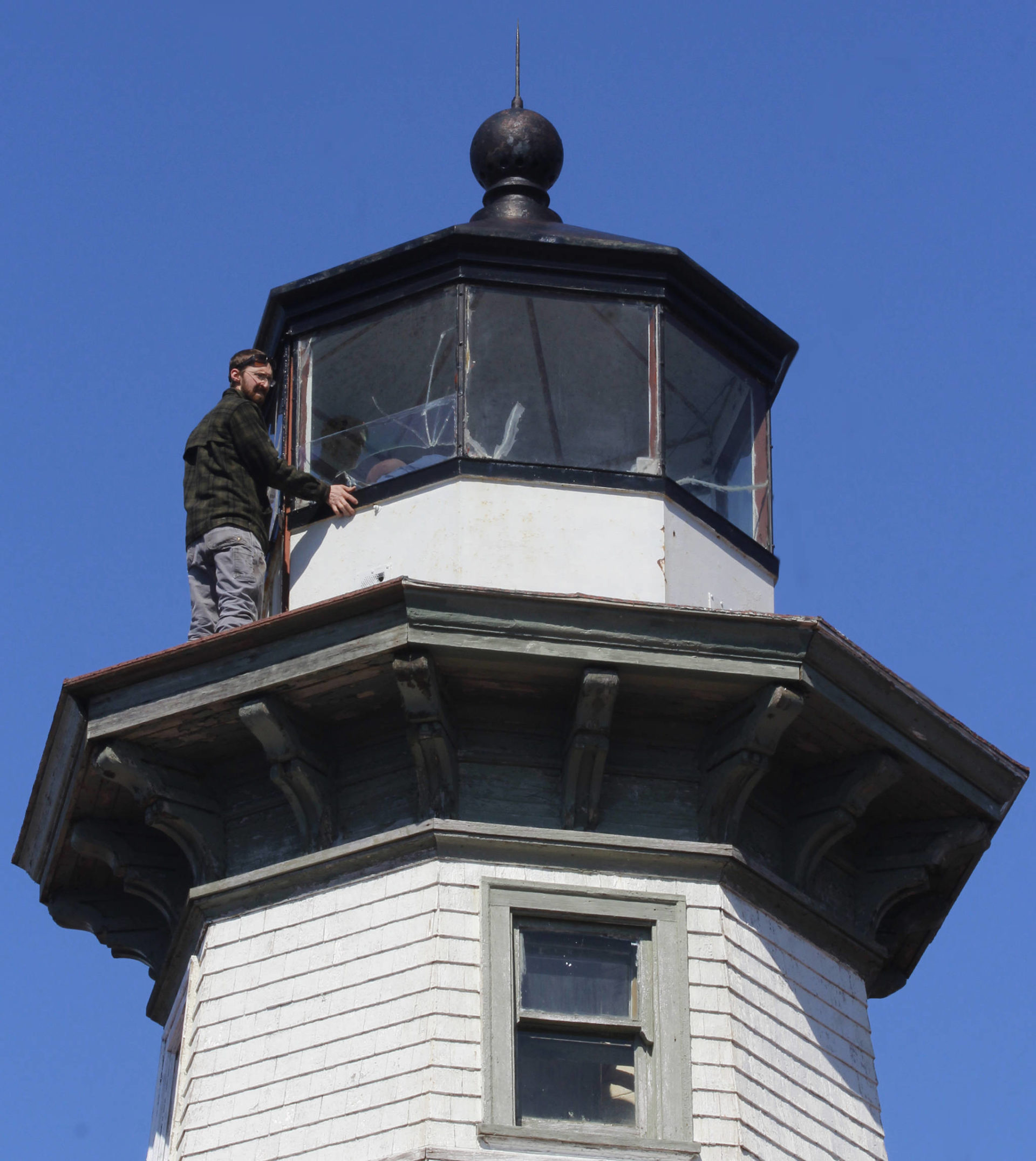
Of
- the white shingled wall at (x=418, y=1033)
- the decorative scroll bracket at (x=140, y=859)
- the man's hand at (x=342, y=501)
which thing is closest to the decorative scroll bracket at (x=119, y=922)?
the decorative scroll bracket at (x=140, y=859)

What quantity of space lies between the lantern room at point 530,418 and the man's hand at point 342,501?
0.08 metres

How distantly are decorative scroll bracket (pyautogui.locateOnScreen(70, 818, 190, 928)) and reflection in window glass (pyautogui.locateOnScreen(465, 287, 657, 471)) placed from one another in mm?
3323

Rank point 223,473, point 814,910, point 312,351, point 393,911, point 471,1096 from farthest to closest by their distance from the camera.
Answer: point 312,351 < point 223,473 < point 814,910 < point 393,911 < point 471,1096

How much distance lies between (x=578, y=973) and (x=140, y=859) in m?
3.21

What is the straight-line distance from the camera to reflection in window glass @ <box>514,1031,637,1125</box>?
11.6 metres

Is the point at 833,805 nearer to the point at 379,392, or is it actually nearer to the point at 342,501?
the point at 342,501

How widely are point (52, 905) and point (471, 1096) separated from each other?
4.26m

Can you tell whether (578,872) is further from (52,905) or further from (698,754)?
(52,905)

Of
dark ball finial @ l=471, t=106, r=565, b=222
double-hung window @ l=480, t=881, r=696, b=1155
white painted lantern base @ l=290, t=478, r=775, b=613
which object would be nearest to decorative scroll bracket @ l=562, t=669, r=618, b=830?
double-hung window @ l=480, t=881, r=696, b=1155

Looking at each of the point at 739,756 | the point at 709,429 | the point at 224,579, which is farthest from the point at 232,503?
the point at 739,756

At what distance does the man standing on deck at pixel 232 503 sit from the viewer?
44.4ft

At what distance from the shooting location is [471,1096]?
11320 millimetres

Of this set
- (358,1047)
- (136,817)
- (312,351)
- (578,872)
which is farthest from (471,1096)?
(312,351)

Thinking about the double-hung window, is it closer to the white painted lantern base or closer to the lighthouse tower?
the lighthouse tower
